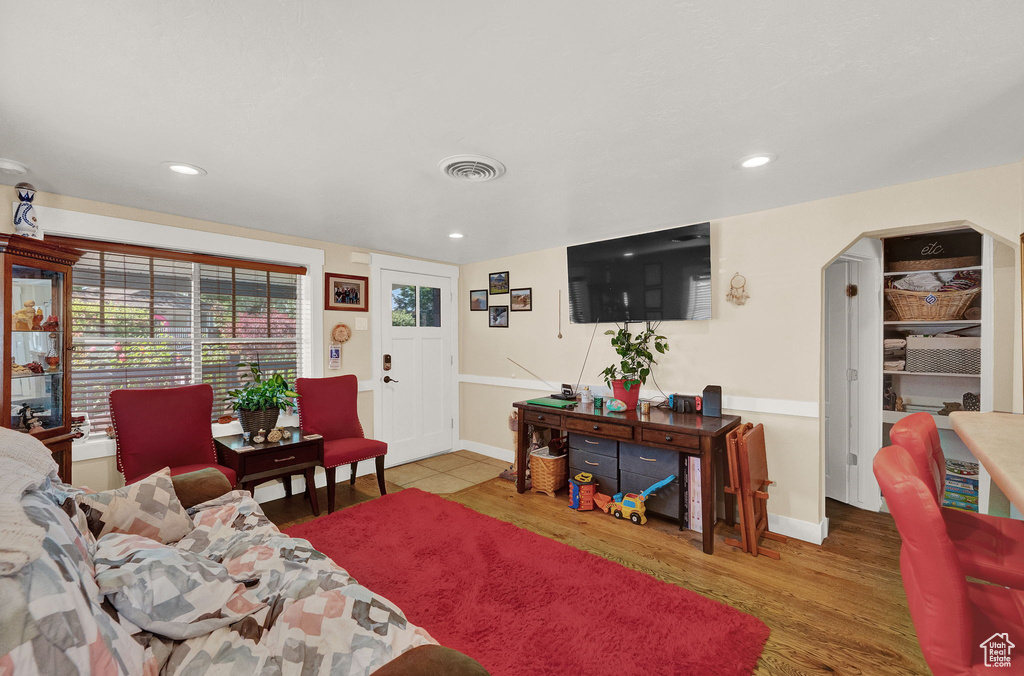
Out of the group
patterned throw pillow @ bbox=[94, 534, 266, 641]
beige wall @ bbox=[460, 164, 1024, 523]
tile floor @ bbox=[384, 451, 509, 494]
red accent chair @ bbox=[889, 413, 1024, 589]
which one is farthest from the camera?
tile floor @ bbox=[384, 451, 509, 494]

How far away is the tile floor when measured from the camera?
3986 millimetres

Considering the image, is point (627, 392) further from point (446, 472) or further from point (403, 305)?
point (403, 305)

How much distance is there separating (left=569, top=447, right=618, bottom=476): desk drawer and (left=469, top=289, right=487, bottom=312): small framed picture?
2.02 m

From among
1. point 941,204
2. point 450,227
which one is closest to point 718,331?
point 941,204

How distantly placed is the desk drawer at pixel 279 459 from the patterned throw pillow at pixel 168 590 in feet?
5.23

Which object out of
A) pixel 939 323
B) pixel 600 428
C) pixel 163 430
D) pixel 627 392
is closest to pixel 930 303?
pixel 939 323

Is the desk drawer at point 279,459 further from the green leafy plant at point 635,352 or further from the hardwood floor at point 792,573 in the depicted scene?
the green leafy plant at point 635,352

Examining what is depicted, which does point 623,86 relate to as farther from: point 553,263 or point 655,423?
point 553,263

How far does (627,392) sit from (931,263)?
237 cm

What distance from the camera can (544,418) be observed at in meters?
3.63

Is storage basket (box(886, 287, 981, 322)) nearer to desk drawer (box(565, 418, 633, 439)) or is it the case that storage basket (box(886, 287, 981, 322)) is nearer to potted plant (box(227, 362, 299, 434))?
desk drawer (box(565, 418, 633, 439))

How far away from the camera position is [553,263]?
430cm

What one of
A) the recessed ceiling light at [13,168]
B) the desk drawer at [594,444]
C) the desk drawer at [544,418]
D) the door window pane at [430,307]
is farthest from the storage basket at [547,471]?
the recessed ceiling light at [13,168]

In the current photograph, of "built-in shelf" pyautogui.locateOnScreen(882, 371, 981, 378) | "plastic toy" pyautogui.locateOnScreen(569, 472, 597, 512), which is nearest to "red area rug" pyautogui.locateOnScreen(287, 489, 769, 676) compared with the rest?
"plastic toy" pyautogui.locateOnScreen(569, 472, 597, 512)
